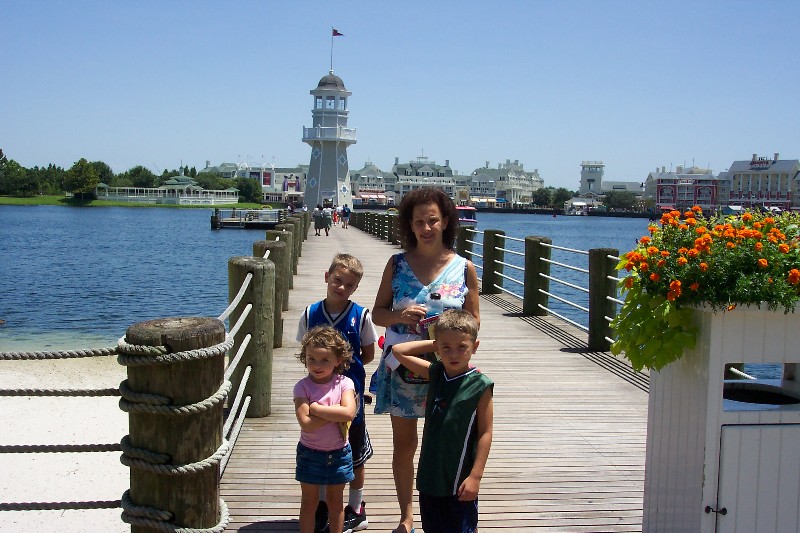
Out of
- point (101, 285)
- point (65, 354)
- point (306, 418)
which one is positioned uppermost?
point (65, 354)

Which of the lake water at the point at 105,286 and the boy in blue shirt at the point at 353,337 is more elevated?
the boy in blue shirt at the point at 353,337

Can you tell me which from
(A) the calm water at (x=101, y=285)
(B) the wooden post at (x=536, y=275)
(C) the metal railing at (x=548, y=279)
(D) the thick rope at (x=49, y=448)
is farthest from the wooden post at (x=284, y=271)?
(A) the calm water at (x=101, y=285)

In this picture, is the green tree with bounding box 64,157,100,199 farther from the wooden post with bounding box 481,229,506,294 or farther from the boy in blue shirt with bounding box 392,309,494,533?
the boy in blue shirt with bounding box 392,309,494,533

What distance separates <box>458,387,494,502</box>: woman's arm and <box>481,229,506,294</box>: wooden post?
34.6 feet

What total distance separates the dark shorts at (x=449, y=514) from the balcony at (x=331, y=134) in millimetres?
69953

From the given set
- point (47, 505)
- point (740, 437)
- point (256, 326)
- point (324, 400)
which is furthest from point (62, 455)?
point (740, 437)

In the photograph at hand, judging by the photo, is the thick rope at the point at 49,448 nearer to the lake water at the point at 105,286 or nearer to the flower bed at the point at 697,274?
the flower bed at the point at 697,274

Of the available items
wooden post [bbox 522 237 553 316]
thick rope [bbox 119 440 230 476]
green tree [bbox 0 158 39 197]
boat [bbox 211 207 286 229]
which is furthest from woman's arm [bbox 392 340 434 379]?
green tree [bbox 0 158 39 197]

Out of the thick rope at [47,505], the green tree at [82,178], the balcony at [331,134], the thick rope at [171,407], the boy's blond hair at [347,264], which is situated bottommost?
the thick rope at [47,505]

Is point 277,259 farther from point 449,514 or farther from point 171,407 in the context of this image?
point 171,407

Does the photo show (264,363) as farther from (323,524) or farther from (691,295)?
(691,295)

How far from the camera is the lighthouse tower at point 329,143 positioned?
72562mm

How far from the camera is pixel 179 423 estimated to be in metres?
2.92

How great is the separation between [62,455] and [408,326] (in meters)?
6.19
